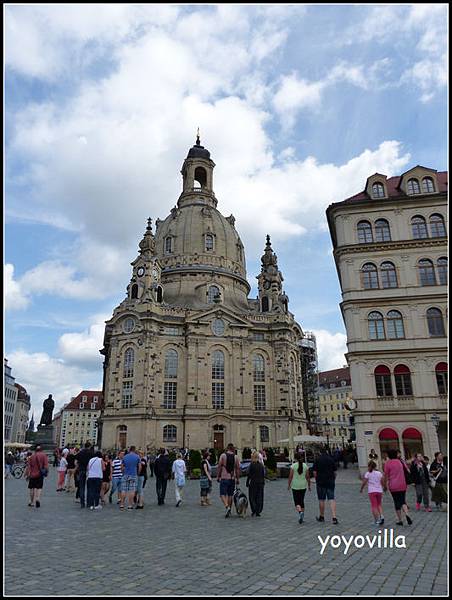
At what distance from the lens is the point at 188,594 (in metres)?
6.49

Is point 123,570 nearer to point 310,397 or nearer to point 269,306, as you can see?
point 269,306

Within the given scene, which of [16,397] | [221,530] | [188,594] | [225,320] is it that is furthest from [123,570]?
[16,397]

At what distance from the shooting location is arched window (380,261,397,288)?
30.9 m

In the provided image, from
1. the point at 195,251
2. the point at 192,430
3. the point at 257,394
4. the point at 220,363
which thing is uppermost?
the point at 195,251

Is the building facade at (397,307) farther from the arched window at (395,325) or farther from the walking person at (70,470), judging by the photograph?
the walking person at (70,470)

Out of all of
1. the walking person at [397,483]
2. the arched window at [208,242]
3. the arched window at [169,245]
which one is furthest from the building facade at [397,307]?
the arched window at [169,245]

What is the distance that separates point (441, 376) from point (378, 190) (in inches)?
528

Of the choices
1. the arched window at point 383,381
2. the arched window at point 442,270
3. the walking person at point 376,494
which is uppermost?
the arched window at point 442,270

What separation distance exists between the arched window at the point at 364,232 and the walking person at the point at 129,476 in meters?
22.4

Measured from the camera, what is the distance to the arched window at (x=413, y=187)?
1262 inches

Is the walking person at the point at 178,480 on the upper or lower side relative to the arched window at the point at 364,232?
lower

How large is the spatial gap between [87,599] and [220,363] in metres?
52.6

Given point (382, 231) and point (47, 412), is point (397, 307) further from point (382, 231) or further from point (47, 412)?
point (47, 412)

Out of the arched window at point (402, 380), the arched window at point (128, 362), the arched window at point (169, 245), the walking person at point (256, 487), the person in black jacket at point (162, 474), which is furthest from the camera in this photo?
the arched window at point (169, 245)
